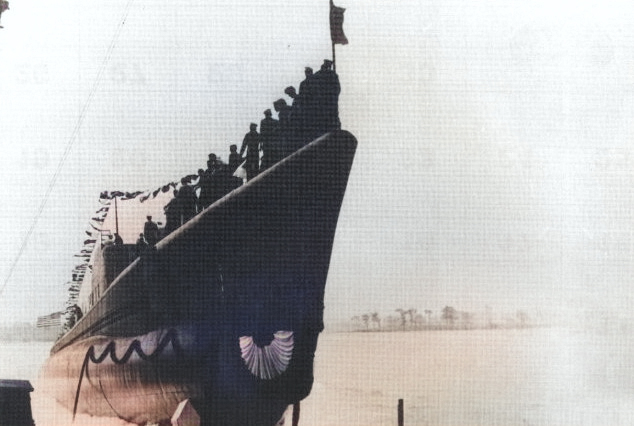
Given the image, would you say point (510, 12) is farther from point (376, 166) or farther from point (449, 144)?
point (376, 166)

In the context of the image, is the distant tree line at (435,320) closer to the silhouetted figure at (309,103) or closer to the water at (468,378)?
the water at (468,378)

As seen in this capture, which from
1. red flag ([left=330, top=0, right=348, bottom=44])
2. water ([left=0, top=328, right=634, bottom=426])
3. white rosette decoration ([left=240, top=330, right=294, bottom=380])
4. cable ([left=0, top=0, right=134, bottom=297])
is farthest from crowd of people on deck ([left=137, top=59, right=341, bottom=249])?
water ([left=0, top=328, right=634, bottom=426])

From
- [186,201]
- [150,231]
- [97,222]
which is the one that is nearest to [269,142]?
[186,201]

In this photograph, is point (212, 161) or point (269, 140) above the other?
point (269, 140)

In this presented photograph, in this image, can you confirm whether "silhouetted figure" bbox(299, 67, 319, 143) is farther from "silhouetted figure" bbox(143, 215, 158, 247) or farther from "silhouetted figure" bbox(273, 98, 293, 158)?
"silhouetted figure" bbox(143, 215, 158, 247)

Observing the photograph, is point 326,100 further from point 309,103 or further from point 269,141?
point 269,141

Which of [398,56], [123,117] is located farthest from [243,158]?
[398,56]

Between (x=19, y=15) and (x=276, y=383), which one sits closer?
(x=276, y=383)
